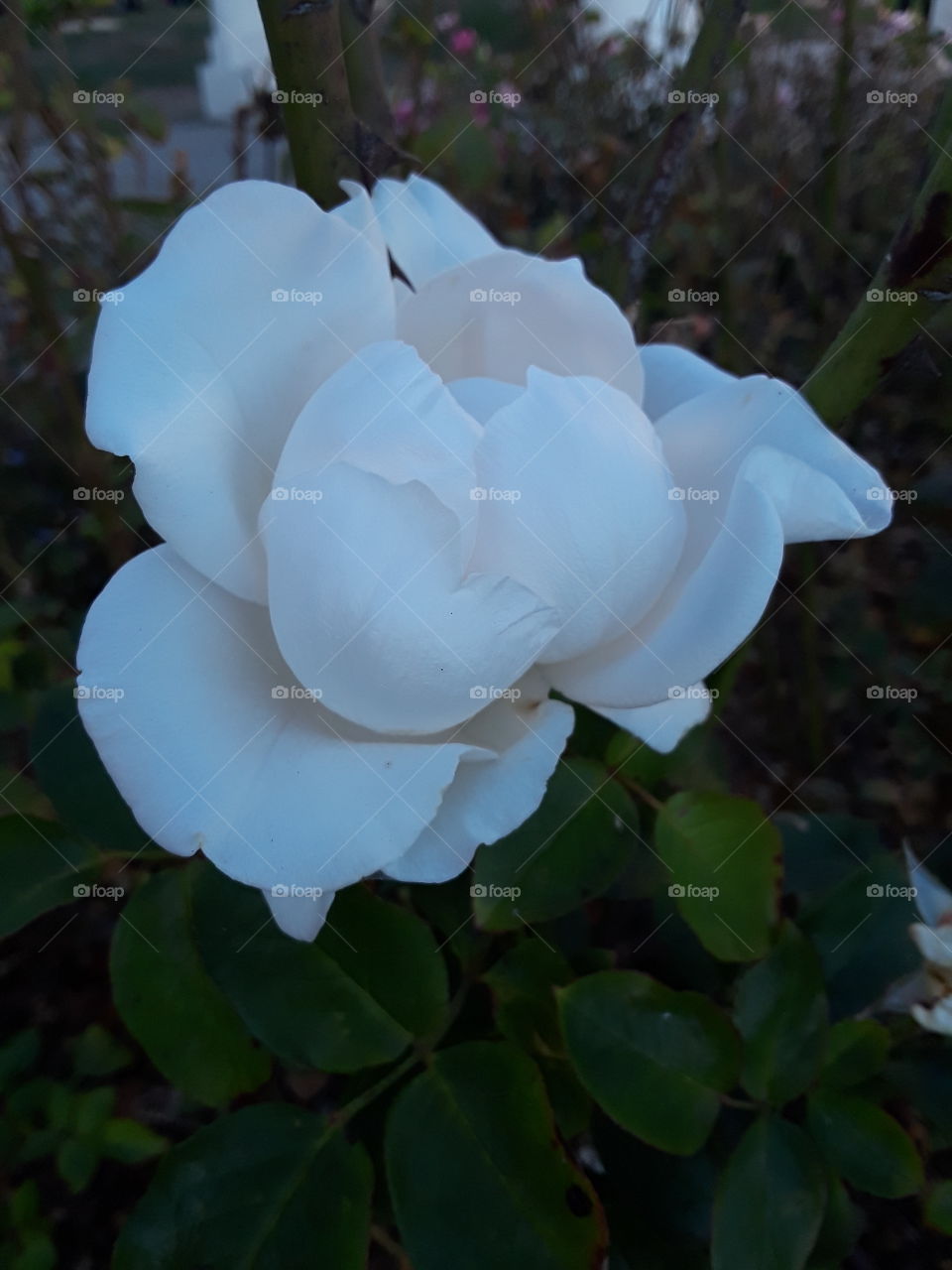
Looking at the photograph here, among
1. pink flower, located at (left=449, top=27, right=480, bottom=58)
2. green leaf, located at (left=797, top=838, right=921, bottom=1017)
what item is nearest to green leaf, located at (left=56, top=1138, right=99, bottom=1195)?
green leaf, located at (left=797, top=838, right=921, bottom=1017)

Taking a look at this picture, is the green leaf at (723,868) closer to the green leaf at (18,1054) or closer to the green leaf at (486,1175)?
the green leaf at (486,1175)

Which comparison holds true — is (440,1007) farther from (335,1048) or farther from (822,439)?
(822,439)

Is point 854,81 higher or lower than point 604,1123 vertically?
higher

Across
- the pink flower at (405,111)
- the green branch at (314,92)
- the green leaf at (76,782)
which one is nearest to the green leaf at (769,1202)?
the green leaf at (76,782)

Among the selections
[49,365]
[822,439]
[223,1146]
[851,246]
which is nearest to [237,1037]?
[223,1146]

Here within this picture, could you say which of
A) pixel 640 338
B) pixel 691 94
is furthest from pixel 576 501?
pixel 640 338

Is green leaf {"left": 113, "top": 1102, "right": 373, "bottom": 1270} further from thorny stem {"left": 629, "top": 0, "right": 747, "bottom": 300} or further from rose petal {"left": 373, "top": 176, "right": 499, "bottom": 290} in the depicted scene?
thorny stem {"left": 629, "top": 0, "right": 747, "bottom": 300}

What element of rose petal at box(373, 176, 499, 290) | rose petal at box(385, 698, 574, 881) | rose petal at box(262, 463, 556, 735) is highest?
rose petal at box(373, 176, 499, 290)
